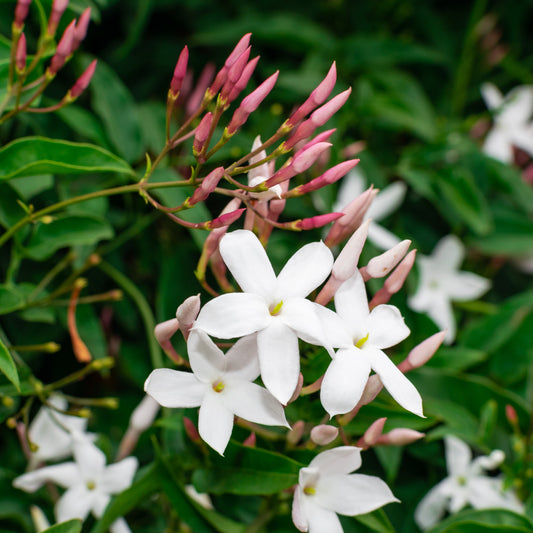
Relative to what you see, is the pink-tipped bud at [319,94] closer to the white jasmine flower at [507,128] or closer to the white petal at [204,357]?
the white petal at [204,357]

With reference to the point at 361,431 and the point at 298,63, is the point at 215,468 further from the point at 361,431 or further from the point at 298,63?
the point at 298,63

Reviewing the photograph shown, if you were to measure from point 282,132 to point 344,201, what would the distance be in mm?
485

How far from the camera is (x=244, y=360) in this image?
513 mm

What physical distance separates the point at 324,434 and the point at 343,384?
0.07m

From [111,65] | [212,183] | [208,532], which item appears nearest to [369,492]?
[208,532]

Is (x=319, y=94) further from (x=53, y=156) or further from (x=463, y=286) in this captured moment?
(x=463, y=286)

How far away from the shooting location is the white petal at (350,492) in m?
0.54

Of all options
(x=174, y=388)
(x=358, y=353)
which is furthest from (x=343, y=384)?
(x=174, y=388)

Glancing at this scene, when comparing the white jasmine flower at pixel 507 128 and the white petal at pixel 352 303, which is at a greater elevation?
the white petal at pixel 352 303

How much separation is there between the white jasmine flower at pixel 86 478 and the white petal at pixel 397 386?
325 millimetres

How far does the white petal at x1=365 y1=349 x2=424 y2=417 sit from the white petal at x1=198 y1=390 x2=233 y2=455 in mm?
124

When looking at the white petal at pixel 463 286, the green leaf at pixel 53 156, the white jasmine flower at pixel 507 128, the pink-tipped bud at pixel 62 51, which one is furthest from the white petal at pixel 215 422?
the white jasmine flower at pixel 507 128

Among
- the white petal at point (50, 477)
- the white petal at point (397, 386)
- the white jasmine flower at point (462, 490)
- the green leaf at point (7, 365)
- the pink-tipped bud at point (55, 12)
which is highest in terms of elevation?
the pink-tipped bud at point (55, 12)

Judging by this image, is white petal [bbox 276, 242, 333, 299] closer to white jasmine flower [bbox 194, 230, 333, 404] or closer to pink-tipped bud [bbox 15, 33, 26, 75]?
white jasmine flower [bbox 194, 230, 333, 404]
